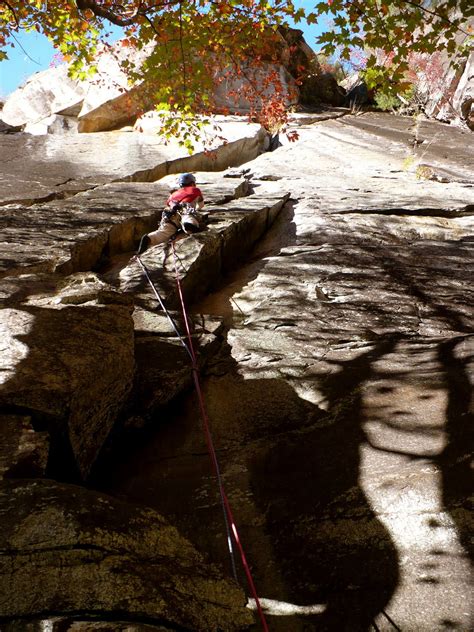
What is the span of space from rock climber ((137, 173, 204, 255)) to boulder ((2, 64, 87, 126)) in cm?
1095

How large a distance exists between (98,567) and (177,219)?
634cm

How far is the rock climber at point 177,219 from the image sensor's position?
758cm

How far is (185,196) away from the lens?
8.20 metres

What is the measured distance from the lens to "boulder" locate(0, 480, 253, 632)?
1.90m

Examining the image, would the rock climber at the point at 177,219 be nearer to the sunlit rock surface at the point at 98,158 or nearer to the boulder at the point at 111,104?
the sunlit rock surface at the point at 98,158

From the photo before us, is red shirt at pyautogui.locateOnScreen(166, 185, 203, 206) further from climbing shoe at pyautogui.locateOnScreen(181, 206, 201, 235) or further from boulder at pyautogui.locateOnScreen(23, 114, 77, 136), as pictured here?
boulder at pyautogui.locateOnScreen(23, 114, 77, 136)

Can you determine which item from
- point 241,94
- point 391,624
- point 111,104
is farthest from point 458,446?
point 241,94

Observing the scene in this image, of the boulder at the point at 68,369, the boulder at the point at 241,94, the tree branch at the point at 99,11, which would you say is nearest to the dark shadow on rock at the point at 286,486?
the boulder at the point at 68,369

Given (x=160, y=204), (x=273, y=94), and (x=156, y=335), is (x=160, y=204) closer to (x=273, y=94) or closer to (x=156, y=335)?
(x=156, y=335)

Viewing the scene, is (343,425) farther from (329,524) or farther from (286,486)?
(329,524)

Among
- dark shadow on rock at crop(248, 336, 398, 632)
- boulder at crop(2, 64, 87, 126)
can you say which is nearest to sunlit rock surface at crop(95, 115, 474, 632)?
dark shadow on rock at crop(248, 336, 398, 632)

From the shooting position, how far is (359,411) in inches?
159

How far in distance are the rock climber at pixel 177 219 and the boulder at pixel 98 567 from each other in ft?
17.2

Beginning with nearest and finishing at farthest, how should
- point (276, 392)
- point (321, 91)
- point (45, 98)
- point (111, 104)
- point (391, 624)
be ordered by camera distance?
point (391, 624) < point (276, 392) < point (111, 104) < point (45, 98) < point (321, 91)
